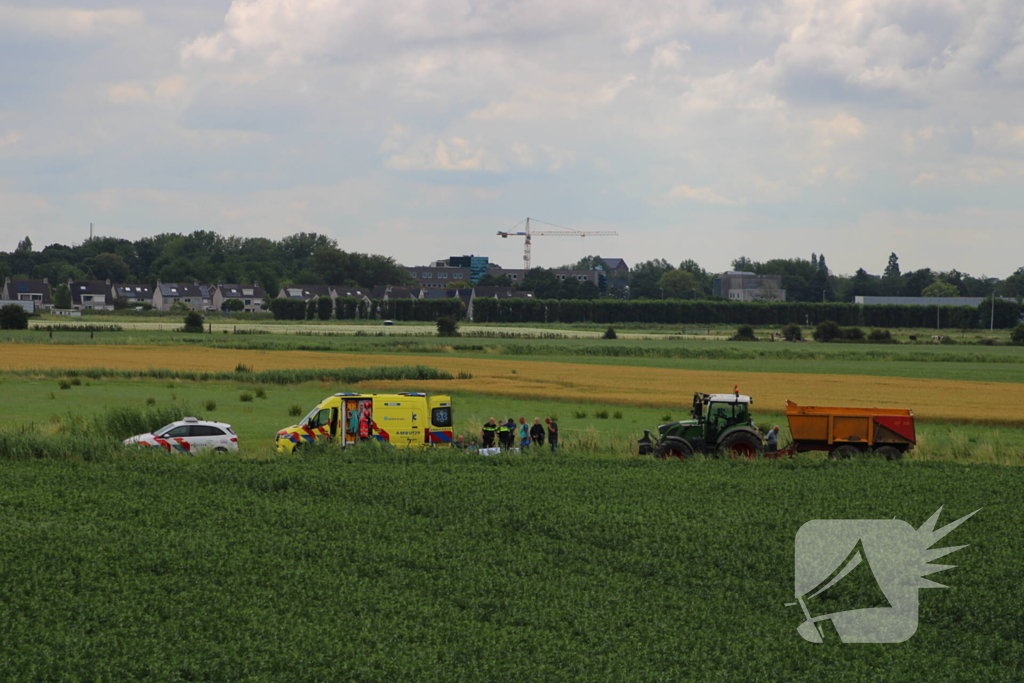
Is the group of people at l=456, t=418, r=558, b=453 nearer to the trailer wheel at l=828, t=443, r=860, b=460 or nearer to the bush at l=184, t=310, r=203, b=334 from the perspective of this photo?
the trailer wheel at l=828, t=443, r=860, b=460

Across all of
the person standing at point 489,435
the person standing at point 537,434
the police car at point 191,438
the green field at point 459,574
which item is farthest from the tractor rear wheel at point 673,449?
the police car at point 191,438

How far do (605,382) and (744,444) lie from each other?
32.0 m

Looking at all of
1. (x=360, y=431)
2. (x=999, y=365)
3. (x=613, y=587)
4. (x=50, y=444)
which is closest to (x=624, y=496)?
(x=613, y=587)

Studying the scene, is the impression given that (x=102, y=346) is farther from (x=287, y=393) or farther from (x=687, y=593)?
(x=687, y=593)

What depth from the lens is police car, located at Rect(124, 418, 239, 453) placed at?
29.0 metres

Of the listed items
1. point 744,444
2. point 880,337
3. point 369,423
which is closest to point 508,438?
point 369,423

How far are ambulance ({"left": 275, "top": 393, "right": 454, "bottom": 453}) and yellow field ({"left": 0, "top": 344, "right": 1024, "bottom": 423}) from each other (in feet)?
64.9

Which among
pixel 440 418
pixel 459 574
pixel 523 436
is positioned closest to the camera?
pixel 459 574

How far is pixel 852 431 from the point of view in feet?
95.2

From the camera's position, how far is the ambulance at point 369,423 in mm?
29781

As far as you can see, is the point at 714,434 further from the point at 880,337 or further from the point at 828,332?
the point at 828,332

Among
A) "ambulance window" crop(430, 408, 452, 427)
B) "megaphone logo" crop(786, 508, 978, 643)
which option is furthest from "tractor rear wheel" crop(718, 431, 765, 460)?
"megaphone logo" crop(786, 508, 978, 643)

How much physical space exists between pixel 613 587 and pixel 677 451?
12934 millimetres

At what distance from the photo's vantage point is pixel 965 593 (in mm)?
15812
